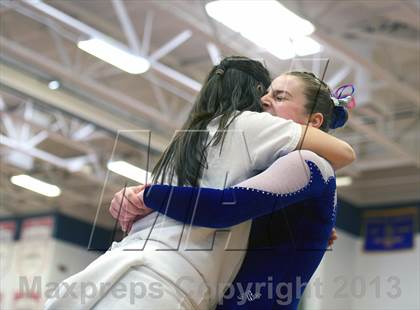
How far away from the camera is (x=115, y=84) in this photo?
700 cm

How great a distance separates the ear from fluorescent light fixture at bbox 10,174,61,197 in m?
7.69

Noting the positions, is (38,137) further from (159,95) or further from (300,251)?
(300,251)

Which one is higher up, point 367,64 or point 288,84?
point 367,64

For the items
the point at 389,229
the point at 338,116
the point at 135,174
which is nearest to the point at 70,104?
the point at 389,229

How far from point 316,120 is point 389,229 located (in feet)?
15.4

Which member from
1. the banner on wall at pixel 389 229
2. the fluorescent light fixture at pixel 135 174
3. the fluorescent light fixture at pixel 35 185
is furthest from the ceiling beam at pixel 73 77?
the fluorescent light fixture at pixel 35 185

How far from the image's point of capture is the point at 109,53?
4.87m

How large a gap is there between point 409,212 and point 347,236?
0.90 m

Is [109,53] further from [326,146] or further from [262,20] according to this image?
[326,146]

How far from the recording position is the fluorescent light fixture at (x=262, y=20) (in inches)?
157

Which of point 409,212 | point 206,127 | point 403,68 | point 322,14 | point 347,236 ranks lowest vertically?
point 206,127

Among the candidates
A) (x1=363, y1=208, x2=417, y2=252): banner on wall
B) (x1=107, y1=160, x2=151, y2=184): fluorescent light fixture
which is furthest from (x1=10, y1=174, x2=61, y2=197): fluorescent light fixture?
(x1=107, y1=160, x2=151, y2=184): fluorescent light fixture

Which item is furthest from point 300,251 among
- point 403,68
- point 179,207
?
point 403,68

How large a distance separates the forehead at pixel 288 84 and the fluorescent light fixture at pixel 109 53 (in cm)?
384
